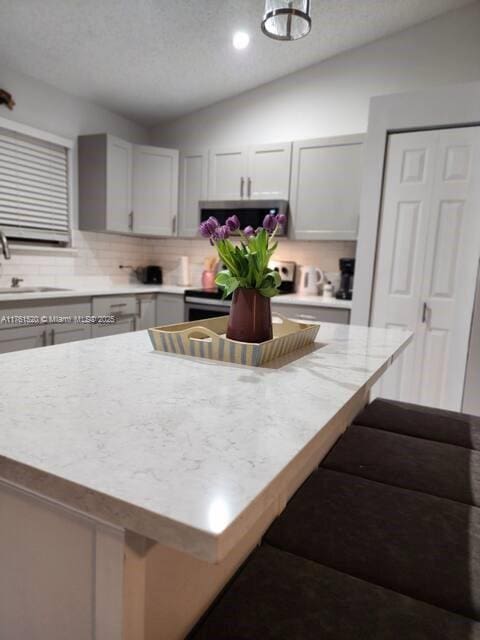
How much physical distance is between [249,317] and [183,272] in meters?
3.05

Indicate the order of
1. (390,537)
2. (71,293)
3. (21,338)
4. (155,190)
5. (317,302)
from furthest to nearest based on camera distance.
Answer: (155,190)
(317,302)
(71,293)
(21,338)
(390,537)

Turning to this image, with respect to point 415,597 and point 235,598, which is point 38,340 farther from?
point 415,597

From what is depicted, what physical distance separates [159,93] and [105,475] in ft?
12.4

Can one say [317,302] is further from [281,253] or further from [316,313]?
[281,253]

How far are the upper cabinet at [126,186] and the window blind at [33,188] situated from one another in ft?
0.55

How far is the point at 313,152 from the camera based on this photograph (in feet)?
10.5

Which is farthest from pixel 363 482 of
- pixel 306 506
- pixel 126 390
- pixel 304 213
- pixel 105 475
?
pixel 304 213

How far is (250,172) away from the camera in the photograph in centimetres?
351

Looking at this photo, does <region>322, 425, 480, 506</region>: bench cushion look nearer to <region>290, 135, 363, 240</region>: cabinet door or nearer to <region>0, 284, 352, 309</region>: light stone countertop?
<region>0, 284, 352, 309</region>: light stone countertop

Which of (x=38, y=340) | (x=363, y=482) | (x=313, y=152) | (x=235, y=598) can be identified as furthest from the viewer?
(x=313, y=152)

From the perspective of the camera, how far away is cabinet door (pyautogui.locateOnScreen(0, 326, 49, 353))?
2.43 metres

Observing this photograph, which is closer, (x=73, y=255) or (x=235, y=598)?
(x=235, y=598)

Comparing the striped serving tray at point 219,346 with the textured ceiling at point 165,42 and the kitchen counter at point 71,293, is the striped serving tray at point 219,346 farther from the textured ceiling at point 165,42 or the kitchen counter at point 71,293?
the textured ceiling at point 165,42

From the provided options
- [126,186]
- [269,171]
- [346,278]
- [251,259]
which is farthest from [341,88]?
[251,259]
